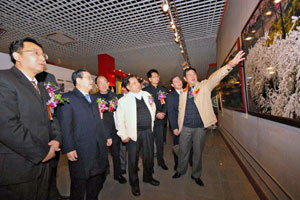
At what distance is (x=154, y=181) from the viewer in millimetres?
2373

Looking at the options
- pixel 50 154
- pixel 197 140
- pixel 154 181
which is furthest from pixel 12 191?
pixel 197 140

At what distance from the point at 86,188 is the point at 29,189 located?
696mm

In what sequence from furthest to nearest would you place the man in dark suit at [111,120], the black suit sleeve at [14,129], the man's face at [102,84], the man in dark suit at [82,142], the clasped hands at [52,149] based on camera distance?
the man's face at [102,84], the man in dark suit at [111,120], the man in dark suit at [82,142], the clasped hands at [52,149], the black suit sleeve at [14,129]

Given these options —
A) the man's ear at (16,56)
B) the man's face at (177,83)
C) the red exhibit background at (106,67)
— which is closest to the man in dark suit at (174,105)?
the man's face at (177,83)

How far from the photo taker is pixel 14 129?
105 centimetres

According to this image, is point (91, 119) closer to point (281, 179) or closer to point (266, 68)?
point (266, 68)

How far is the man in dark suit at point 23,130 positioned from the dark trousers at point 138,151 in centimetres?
104

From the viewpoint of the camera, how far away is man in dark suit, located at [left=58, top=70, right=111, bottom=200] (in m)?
1.52

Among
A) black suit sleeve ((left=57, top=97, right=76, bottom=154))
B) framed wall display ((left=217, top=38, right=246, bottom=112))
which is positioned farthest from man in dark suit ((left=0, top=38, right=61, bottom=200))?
framed wall display ((left=217, top=38, right=246, bottom=112))

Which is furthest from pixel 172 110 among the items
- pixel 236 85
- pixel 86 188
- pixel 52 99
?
pixel 52 99

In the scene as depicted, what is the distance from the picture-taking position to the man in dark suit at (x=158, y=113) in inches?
115

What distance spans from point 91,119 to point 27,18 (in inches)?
167

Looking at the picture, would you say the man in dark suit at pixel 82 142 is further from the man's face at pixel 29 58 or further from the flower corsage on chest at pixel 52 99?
the man's face at pixel 29 58

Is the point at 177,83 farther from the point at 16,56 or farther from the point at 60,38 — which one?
the point at 60,38
